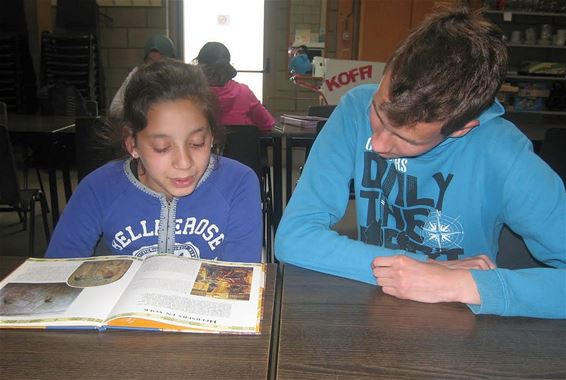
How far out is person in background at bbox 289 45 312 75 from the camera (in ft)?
16.4

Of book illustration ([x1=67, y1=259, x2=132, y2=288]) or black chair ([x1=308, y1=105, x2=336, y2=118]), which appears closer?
book illustration ([x1=67, y1=259, x2=132, y2=288])

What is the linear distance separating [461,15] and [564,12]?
15.8 feet

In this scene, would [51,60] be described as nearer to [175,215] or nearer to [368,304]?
[175,215]

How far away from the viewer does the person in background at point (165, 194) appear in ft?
3.75

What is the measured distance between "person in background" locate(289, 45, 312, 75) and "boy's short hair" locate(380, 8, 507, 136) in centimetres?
427

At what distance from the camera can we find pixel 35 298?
0.75 metres

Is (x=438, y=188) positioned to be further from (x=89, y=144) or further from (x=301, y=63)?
(x=301, y=63)

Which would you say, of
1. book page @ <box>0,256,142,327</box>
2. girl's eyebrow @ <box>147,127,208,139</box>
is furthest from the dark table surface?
book page @ <box>0,256,142,327</box>

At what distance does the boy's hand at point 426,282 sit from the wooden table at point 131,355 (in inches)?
9.1

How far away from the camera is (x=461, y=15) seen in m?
0.88

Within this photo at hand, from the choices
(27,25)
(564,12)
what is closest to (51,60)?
(27,25)

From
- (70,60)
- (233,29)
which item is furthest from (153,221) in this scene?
(233,29)

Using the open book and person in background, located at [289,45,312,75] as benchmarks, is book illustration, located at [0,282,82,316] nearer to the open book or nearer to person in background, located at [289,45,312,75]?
the open book

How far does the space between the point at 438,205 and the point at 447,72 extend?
0.33m
